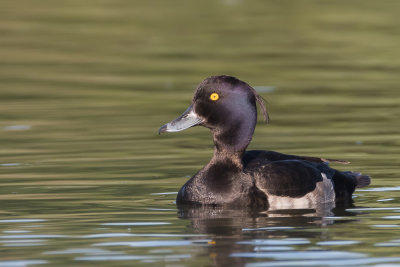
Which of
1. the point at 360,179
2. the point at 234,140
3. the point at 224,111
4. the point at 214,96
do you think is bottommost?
the point at 360,179

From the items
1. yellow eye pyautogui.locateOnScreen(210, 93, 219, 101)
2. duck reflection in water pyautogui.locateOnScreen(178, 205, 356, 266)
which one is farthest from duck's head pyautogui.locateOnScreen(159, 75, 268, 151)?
duck reflection in water pyautogui.locateOnScreen(178, 205, 356, 266)

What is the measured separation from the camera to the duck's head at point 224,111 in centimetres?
1095

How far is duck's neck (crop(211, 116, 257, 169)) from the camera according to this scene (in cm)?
1101

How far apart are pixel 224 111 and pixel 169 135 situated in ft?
15.4

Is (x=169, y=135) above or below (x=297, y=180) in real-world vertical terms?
above

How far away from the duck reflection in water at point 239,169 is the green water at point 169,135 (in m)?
0.25

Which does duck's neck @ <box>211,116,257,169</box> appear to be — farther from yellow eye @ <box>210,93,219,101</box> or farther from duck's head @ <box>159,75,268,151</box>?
yellow eye @ <box>210,93,219,101</box>

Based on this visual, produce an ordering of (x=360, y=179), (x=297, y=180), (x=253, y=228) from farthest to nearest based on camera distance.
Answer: (x=360, y=179)
(x=297, y=180)
(x=253, y=228)

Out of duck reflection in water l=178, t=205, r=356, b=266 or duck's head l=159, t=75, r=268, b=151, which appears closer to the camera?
duck reflection in water l=178, t=205, r=356, b=266

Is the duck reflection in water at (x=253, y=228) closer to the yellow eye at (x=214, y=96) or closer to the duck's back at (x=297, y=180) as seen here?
the duck's back at (x=297, y=180)

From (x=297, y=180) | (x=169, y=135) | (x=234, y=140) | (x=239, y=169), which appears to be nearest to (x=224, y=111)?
(x=234, y=140)

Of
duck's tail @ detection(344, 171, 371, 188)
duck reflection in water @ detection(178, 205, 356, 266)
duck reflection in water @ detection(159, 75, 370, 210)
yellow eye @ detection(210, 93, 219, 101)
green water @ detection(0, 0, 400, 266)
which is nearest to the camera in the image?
duck reflection in water @ detection(178, 205, 356, 266)

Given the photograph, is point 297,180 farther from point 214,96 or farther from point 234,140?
point 214,96

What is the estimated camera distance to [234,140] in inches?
435
